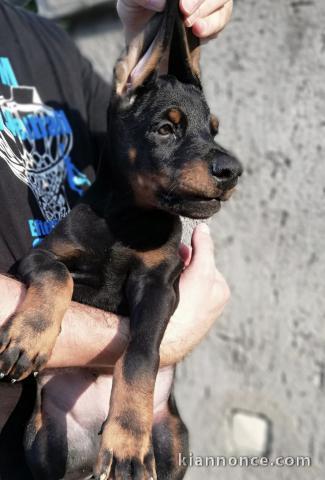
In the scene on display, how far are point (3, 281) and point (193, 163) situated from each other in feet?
2.54

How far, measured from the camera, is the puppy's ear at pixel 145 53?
256 centimetres

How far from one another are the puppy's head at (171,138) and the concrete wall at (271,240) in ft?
4.66

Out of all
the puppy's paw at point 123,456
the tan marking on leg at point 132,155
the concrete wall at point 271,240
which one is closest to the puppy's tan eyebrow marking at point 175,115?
the tan marking on leg at point 132,155

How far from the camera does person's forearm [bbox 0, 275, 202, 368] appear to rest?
2447mm

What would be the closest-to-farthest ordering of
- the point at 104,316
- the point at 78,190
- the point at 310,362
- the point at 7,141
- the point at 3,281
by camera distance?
the point at 3,281 < the point at 104,316 < the point at 7,141 < the point at 78,190 < the point at 310,362

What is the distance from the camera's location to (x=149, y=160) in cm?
264

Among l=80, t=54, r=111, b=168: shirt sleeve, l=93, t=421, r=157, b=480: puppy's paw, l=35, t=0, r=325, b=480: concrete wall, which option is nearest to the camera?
l=93, t=421, r=157, b=480: puppy's paw

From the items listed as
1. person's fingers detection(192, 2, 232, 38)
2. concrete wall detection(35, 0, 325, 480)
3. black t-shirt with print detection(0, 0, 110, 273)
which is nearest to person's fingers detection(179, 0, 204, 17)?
person's fingers detection(192, 2, 232, 38)

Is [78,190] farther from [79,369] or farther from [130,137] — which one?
[79,369]

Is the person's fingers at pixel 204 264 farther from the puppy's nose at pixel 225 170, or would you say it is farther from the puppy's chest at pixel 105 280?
the puppy's nose at pixel 225 170

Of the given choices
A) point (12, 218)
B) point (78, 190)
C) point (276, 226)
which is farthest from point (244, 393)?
point (12, 218)

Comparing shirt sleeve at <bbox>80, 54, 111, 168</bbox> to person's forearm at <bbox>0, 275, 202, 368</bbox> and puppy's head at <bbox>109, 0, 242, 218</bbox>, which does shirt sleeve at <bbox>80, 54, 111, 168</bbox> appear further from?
person's forearm at <bbox>0, 275, 202, 368</bbox>

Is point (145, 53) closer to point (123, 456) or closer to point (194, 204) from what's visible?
point (194, 204)

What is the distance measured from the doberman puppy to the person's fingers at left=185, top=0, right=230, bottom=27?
0.05 metres
